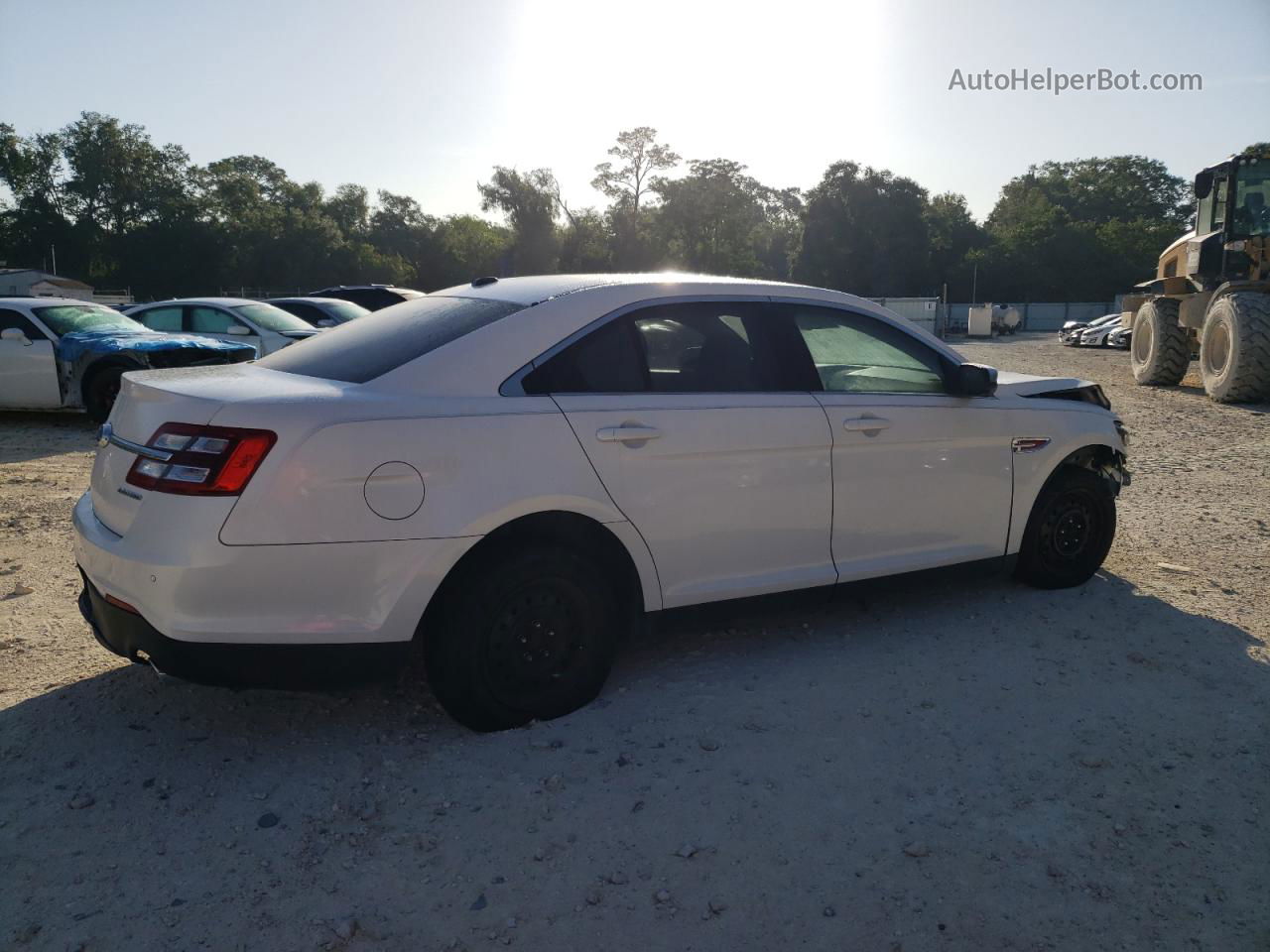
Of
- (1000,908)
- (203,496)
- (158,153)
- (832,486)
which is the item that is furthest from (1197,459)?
(158,153)

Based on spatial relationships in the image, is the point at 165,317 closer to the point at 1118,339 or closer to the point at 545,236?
the point at 1118,339

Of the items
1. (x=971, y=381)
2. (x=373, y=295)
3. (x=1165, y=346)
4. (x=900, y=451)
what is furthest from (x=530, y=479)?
(x=373, y=295)

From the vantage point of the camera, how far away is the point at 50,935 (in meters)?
2.37

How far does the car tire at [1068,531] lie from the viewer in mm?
4875

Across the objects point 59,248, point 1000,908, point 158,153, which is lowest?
point 1000,908

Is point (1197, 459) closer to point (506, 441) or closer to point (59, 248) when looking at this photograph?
point (506, 441)

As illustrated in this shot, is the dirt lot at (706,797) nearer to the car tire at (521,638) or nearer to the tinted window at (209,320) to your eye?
the car tire at (521,638)

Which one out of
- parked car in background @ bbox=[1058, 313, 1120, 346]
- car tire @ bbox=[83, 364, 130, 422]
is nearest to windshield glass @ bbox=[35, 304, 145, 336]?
car tire @ bbox=[83, 364, 130, 422]

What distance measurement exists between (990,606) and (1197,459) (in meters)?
5.39

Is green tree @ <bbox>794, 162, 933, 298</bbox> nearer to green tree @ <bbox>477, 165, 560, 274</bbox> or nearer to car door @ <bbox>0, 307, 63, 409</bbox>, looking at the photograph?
green tree @ <bbox>477, 165, 560, 274</bbox>

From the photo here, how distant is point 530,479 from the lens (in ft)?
10.7

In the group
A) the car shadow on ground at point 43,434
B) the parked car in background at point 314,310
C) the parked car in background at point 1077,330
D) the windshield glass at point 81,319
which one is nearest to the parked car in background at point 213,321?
the windshield glass at point 81,319

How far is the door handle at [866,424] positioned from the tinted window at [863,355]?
15 centimetres

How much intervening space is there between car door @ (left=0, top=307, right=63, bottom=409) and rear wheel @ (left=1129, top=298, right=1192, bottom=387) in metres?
16.1
